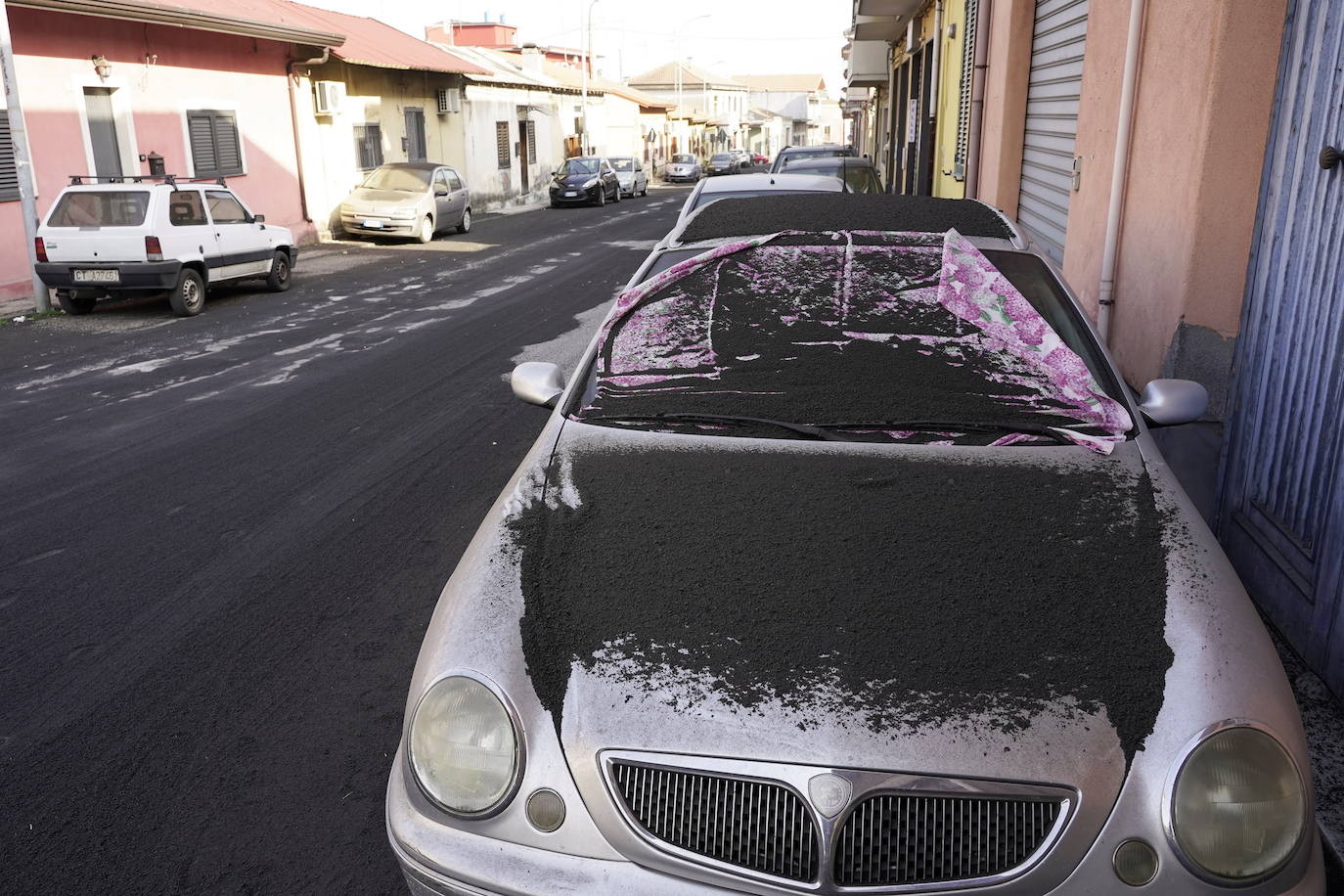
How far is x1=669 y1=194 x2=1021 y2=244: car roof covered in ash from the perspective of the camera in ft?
13.0

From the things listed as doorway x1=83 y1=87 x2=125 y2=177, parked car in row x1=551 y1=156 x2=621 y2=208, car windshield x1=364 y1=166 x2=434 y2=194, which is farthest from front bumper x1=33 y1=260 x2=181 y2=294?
parked car in row x1=551 y1=156 x2=621 y2=208

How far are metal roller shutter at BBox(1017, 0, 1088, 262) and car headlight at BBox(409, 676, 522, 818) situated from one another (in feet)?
24.4

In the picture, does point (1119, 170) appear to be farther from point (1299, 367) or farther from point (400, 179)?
point (400, 179)

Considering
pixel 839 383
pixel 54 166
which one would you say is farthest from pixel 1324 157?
pixel 54 166

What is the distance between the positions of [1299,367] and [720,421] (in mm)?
2122

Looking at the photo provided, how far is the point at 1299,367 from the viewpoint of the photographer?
3.63m

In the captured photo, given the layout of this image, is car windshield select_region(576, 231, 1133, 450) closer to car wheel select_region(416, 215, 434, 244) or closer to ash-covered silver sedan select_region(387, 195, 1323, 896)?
ash-covered silver sedan select_region(387, 195, 1323, 896)

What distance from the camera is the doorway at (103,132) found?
16.3 metres

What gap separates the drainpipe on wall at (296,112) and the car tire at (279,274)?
7.53 meters

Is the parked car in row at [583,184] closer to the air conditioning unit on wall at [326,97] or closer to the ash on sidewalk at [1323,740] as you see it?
the air conditioning unit on wall at [326,97]

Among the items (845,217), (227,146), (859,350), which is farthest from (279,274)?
(859,350)

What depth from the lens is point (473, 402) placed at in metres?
7.85

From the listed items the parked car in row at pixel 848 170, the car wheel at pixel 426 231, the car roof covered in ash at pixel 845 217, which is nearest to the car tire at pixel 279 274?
the car wheel at pixel 426 231

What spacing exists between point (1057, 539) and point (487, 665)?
4.43 ft
